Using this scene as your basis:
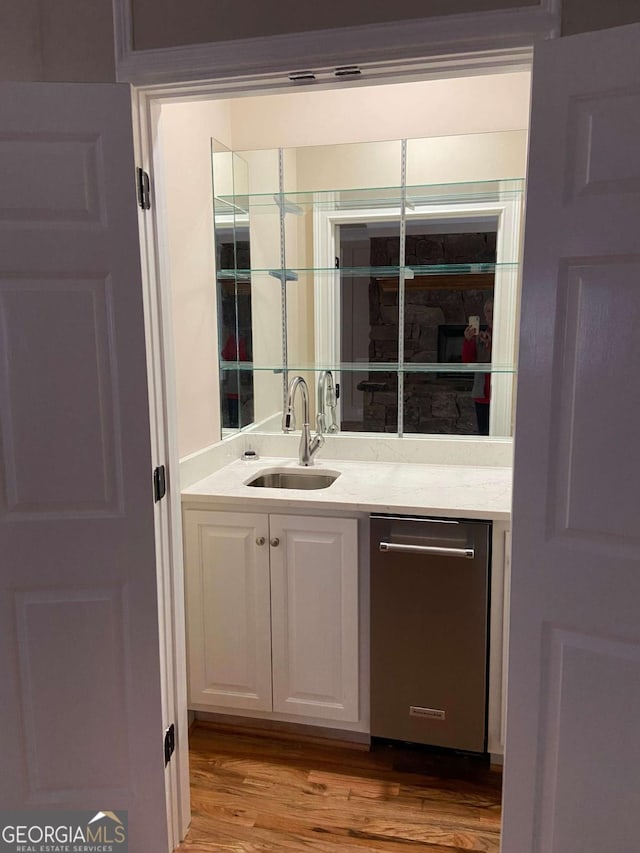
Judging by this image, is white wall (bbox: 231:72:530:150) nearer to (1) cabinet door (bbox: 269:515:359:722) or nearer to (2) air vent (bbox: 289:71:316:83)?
(2) air vent (bbox: 289:71:316:83)

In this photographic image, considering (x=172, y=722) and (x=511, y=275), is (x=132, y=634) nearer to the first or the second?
(x=172, y=722)

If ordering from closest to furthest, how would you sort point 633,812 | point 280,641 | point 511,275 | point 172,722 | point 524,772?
point 633,812
point 524,772
point 172,722
point 280,641
point 511,275

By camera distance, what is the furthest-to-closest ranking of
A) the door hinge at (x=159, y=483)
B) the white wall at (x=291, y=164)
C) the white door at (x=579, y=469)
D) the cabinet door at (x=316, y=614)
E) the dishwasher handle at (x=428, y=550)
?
the white wall at (x=291, y=164)
the cabinet door at (x=316, y=614)
the dishwasher handle at (x=428, y=550)
the door hinge at (x=159, y=483)
the white door at (x=579, y=469)

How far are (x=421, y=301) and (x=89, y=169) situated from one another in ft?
5.53

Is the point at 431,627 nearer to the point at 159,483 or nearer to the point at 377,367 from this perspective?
the point at 159,483

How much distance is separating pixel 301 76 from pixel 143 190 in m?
0.50

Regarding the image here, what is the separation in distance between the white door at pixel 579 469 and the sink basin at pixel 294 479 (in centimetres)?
143

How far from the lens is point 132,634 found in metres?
1.79

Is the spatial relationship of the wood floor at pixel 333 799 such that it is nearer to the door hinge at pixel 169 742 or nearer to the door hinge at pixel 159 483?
the door hinge at pixel 169 742

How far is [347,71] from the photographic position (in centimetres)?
159

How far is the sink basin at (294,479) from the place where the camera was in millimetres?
2914

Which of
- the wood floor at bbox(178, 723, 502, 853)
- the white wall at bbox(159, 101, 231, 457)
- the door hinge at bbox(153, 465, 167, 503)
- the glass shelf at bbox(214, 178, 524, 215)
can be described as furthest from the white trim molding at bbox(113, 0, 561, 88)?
the wood floor at bbox(178, 723, 502, 853)

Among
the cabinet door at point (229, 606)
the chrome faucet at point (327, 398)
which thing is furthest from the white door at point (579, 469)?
the chrome faucet at point (327, 398)

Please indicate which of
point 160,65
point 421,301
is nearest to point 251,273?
point 421,301
